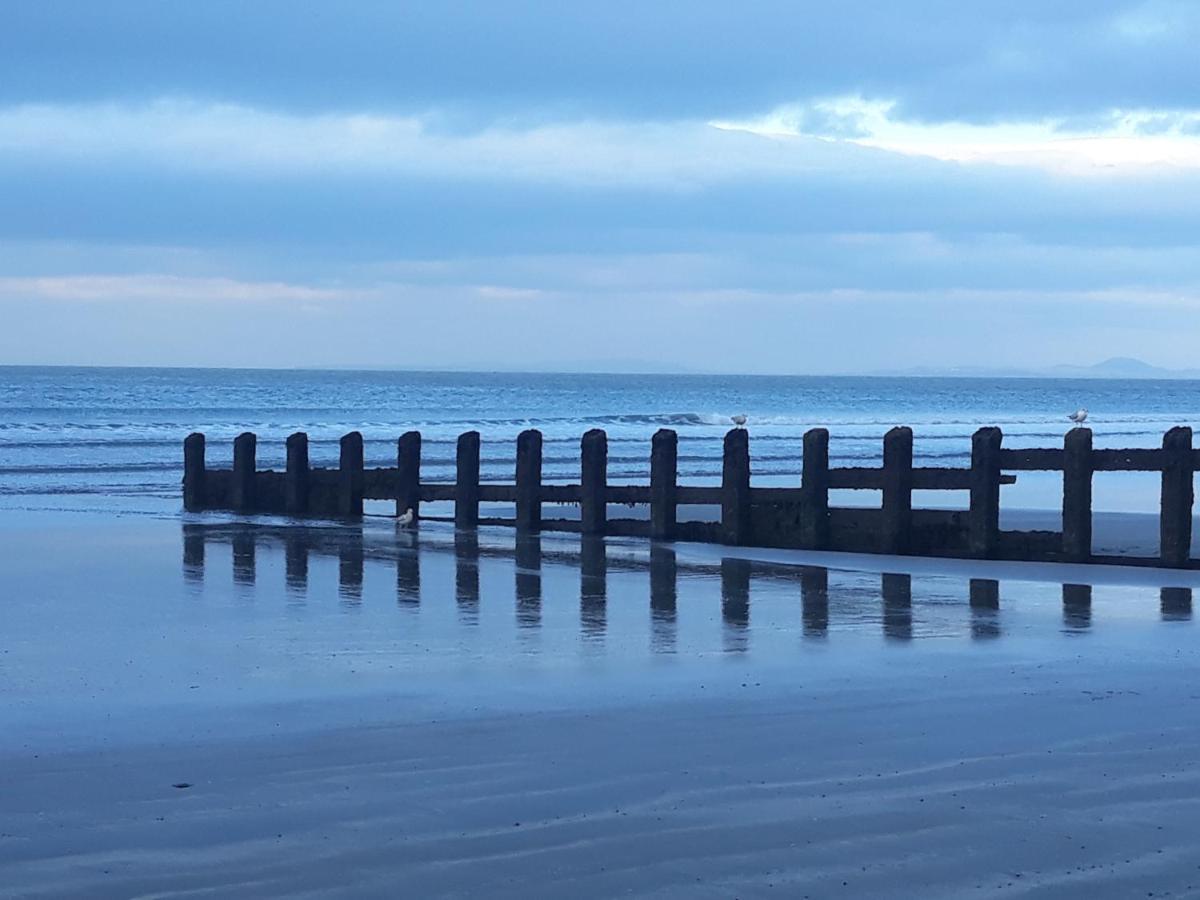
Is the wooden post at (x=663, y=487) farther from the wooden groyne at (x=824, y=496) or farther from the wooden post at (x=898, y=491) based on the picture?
the wooden post at (x=898, y=491)

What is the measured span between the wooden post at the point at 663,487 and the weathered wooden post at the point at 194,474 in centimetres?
796

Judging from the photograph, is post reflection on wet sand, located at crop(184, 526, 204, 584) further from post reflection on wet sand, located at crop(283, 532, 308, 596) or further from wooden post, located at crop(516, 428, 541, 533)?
wooden post, located at crop(516, 428, 541, 533)

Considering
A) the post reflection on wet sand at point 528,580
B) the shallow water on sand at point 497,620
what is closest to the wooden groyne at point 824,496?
the shallow water on sand at point 497,620

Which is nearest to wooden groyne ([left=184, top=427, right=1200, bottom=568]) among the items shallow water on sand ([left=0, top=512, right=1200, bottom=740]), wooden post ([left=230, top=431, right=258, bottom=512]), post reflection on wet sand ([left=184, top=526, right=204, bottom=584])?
shallow water on sand ([left=0, top=512, right=1200, bottom=740])

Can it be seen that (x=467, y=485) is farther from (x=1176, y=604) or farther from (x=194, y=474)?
(x=1176, y=604)

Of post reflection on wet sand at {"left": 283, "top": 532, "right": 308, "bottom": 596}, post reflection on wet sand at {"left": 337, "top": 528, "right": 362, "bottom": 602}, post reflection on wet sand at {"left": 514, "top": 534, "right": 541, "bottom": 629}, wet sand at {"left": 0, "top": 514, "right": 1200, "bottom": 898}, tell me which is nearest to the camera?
wet sand at {"left": 0, "top": 514, "right": 1200, "bottom": 898}

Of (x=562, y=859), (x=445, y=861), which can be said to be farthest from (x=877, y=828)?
(x=445, y=861)

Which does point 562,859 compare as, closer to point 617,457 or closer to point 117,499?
point 117,499

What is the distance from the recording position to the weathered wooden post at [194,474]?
22.9m

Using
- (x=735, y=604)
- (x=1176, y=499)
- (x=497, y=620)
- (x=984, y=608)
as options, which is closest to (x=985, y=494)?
(x=1176, y=499)

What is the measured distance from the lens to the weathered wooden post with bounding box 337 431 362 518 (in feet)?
68.6

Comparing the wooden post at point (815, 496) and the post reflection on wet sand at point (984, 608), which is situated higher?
the wooden post at point (815, 496)

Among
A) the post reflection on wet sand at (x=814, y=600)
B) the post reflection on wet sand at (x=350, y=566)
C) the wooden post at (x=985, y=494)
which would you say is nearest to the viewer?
the post reflection on wet sand at (x=814, y=600)

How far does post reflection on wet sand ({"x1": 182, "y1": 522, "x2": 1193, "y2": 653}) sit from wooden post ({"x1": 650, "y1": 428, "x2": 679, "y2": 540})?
1.48 feet
